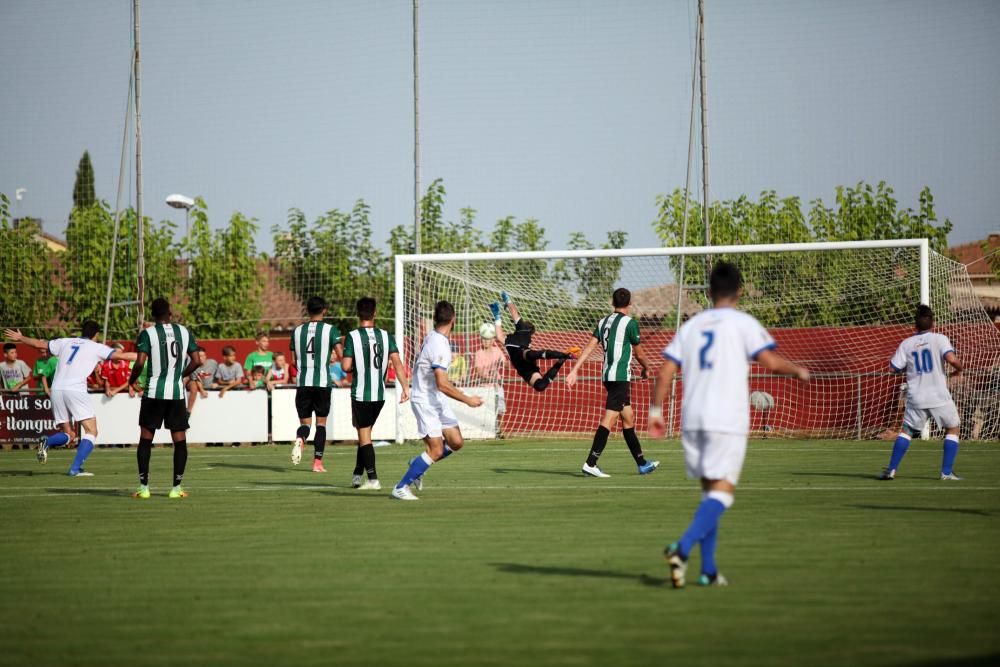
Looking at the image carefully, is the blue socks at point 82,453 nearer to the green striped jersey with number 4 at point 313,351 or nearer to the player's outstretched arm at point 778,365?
the green striped jersey with number 4 at point 313,351

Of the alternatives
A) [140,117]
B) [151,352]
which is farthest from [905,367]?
[140,117]

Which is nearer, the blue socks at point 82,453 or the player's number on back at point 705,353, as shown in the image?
the player's number on back at point 705,353

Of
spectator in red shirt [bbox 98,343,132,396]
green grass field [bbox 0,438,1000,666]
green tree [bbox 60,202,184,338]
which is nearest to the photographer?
green grass field [bbox 0,438,1000,666]

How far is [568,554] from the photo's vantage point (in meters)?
8.39

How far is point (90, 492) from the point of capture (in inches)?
555

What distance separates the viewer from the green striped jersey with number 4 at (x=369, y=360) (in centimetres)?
1382

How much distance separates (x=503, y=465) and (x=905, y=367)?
6193mm

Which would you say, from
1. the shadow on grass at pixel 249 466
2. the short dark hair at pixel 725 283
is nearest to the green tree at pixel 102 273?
the shadow on grass at pixel 249 466

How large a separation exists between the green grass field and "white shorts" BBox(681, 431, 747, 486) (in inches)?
29.0

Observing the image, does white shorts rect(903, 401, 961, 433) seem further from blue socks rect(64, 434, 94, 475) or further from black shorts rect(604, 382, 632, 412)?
blue socks rect(64, 434, 94, 475)

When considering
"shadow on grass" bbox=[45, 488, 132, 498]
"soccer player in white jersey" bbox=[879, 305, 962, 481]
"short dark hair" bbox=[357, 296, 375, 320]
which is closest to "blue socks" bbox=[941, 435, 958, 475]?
"soccer player in white jersey" bbox=[879, 305, 962, 481]

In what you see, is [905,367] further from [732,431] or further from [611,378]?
[732,431]

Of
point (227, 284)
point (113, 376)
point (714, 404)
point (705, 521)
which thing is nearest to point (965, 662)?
point (705, 521)

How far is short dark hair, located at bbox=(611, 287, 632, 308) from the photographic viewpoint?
14430 millimetres
